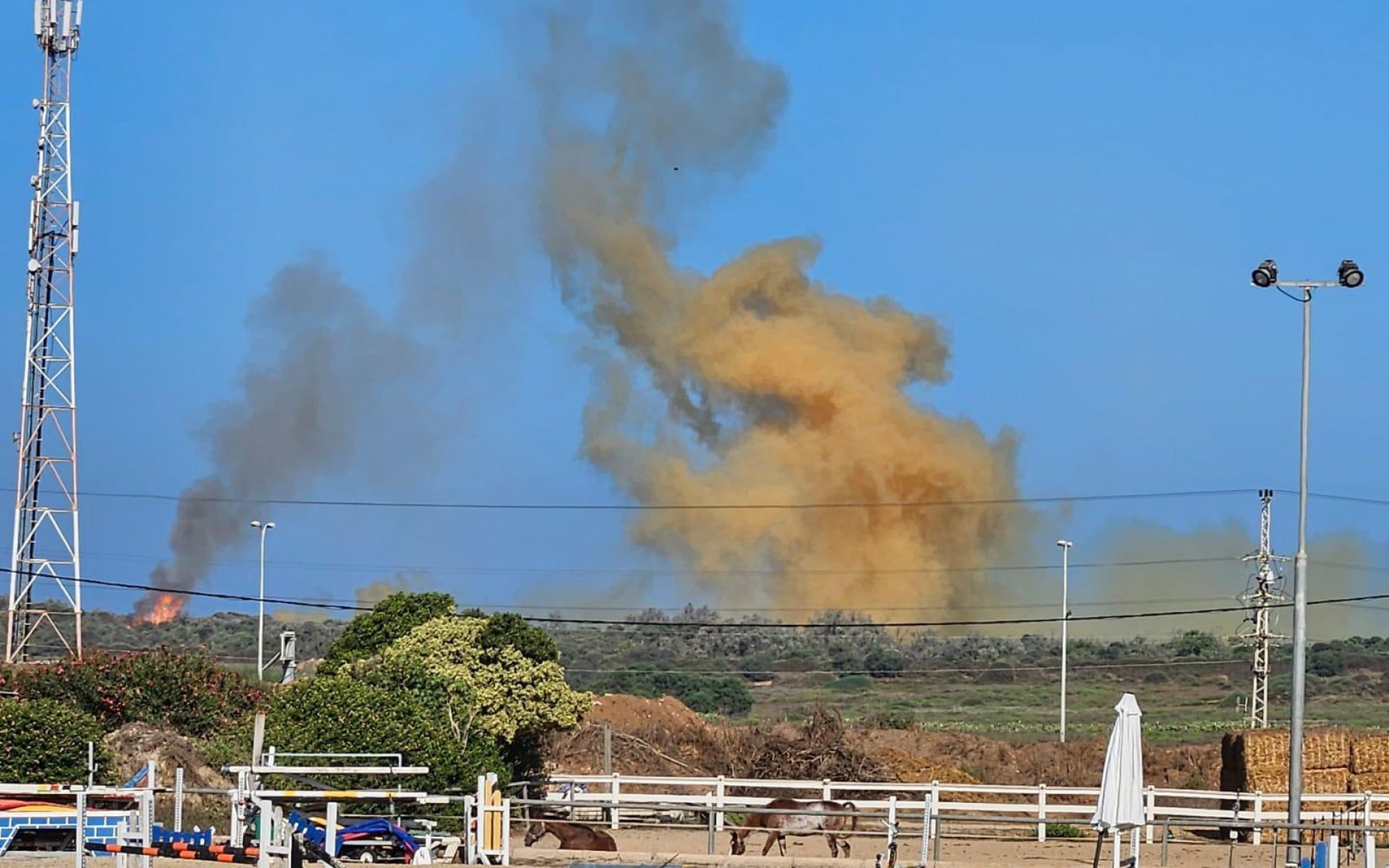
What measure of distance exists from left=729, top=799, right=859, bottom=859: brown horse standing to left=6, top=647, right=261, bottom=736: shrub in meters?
13.7

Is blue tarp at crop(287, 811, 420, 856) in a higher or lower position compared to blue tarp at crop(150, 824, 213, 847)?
lower

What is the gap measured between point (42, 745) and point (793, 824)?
1386cm

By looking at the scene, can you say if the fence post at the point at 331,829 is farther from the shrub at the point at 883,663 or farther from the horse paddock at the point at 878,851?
the shrub at the point at 883,663

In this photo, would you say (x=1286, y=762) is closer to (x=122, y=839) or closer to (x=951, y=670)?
(x=122, y=839)

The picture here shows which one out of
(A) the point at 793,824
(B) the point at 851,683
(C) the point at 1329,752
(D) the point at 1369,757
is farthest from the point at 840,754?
(B) the point at 851,683

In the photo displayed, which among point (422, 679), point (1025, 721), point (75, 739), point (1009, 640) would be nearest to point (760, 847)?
point (422, 679)

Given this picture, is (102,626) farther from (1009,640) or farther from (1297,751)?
(1297,751)

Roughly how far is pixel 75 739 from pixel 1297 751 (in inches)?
858

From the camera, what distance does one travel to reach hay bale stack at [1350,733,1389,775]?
41.8 m

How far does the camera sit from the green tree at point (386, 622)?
141ft

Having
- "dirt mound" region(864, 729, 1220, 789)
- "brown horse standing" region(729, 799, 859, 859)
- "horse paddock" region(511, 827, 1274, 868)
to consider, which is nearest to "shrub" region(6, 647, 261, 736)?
"horse paddock" region(511, 827, 1274, 868)

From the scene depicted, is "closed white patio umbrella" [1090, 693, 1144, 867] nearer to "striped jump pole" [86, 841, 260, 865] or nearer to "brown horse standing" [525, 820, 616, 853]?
"striped jump pole" [86, 841, 260, 865]

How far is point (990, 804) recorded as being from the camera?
114 ft

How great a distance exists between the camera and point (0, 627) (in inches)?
3698
